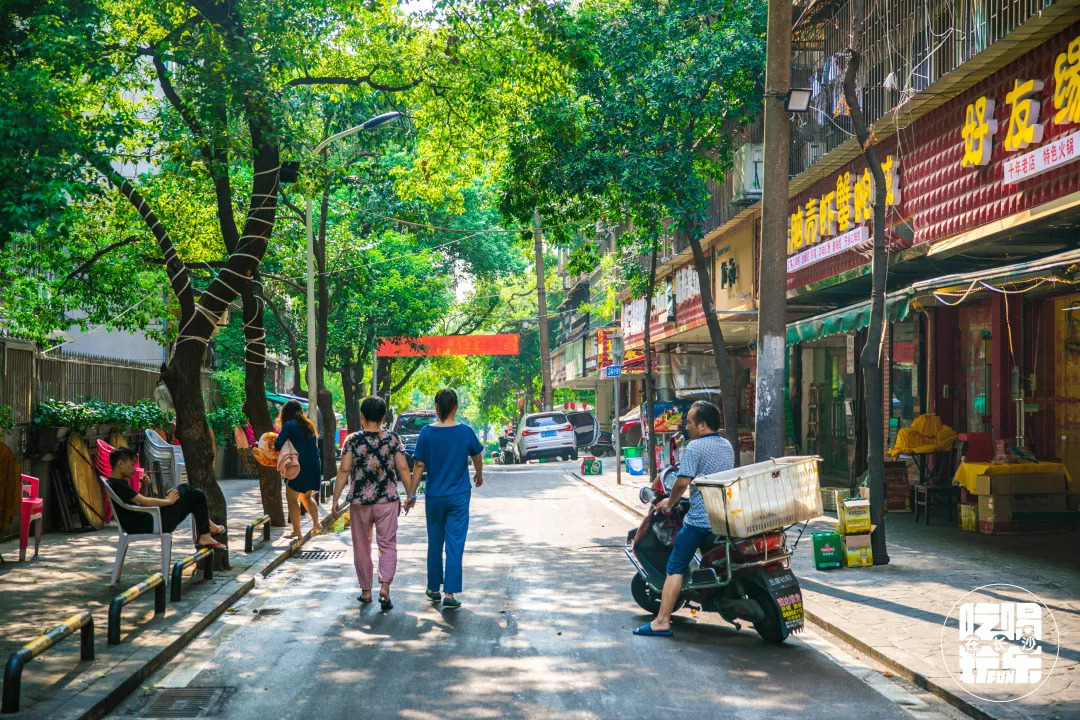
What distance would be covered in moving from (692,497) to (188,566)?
497cm

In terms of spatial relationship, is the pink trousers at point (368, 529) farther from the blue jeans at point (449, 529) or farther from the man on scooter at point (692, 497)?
the man on scooter at point (692, 497)

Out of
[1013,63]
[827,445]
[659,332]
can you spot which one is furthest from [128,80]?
[659,332]

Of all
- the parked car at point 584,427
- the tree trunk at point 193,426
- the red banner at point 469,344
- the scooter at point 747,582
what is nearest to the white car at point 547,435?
the parked car at point 584,427

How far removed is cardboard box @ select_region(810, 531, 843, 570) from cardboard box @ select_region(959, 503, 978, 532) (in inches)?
144

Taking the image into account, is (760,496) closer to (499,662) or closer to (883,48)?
(499,662)

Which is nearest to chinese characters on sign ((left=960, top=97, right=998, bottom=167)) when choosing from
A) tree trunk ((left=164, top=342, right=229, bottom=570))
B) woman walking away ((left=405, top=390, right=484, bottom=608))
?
woman walking away ((left=405, top=390, right=484, bottom=608))

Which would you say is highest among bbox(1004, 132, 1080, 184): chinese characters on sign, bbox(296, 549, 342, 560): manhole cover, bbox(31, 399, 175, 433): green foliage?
bbox(1004, 132, 1080, 184): chinese characters on sign

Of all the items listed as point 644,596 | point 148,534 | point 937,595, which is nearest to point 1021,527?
point 937,595

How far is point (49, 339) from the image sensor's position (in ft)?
66.9

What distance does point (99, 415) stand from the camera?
16.3m

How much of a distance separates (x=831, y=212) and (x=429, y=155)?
7737 millimetres

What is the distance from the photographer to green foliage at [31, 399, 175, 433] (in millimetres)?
15125

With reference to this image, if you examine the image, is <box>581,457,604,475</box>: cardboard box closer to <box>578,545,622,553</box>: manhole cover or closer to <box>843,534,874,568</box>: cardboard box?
<box>578,545,622,553</box>: manhole cover

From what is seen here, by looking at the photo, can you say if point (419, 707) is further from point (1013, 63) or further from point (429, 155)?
point (429, 155)
